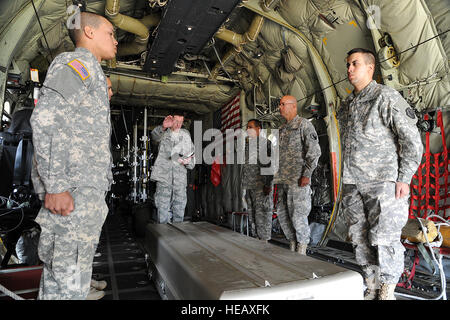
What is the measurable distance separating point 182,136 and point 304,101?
203 centimetres

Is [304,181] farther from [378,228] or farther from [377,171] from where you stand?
[378,228]

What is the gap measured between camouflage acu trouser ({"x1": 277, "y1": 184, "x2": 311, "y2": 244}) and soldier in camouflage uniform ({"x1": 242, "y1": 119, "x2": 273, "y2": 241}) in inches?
23.4

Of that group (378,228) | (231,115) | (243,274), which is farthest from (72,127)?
(231,115)

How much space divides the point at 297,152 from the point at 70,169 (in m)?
2.40

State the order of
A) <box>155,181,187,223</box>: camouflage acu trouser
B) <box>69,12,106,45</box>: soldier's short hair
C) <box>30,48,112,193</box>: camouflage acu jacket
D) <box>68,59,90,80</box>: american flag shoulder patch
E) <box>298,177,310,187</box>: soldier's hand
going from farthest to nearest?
<box>155,181,187,223</box>: camouflage acu trouser, <box>298,177,310,187</box>: soldier's hand, <box>69,12,106,45</box>: soldier's short hair, <box>68,59,90,80</box>: american flag shoulder patch, <box>30,48,112,193</box>: camouflage acu jacket

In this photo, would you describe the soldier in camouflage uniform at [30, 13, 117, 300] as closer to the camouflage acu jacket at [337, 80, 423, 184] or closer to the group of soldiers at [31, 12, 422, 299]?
the group of soldiers at [31, 12, 422, 299]

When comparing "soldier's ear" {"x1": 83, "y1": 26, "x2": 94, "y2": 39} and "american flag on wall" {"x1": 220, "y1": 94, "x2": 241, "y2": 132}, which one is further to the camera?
"american flag on wall" {"x1": 220, "y1": 94, "x2": 241, "y2": 132}

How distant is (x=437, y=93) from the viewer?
2736 mm

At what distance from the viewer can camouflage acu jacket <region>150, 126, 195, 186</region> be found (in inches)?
143

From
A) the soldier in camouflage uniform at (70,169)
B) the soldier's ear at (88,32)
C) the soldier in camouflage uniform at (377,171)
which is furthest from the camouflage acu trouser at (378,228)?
the soldier's ear at (88,32)

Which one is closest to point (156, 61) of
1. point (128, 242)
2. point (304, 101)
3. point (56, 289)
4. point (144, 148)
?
point (144, 148)

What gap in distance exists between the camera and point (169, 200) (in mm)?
3631

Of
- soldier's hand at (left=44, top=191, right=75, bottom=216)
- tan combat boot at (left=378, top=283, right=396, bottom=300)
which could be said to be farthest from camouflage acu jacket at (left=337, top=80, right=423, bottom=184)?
soldier's hand at (left=44, top=191, right=75, bottom=216)

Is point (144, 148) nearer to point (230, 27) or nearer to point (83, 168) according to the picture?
point (230, 27)
